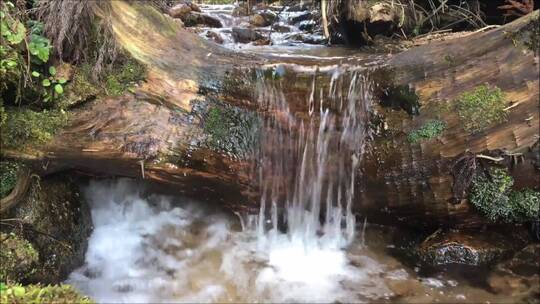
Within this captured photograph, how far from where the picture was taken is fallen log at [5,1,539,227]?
406 cm

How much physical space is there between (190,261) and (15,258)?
1732mm

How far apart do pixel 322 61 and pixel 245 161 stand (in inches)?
59.2

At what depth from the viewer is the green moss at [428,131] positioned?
4.27m

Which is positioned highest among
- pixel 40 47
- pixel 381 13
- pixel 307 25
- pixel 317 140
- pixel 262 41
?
pixel 307 25

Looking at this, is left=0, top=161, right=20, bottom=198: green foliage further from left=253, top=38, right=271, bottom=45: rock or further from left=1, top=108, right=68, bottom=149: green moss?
left=253, top=38, right=271, bottom=45: rock

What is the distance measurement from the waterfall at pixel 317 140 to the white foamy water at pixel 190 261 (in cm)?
67

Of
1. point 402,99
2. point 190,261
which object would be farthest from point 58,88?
point 402,99

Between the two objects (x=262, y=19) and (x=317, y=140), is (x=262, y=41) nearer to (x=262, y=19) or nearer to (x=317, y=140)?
(x=262, y=19)

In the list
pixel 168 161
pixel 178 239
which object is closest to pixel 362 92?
pixel 168 161

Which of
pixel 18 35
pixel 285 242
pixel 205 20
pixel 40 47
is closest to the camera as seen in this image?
pixel 18 35

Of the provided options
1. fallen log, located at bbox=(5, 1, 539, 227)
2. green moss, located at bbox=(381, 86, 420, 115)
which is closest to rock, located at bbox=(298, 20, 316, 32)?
fallen log, located at bbox=(5, 1, 539, 227)

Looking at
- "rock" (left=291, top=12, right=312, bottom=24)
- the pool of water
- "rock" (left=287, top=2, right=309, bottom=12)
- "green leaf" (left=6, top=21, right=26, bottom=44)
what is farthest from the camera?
"rock" (left=287, top=2, right=309, bottom=12)

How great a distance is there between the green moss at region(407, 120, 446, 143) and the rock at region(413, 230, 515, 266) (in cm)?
123

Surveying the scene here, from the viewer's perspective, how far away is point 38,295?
2762 mm
